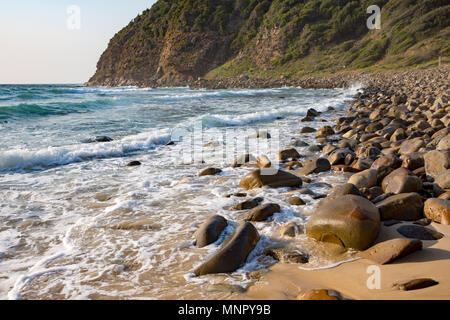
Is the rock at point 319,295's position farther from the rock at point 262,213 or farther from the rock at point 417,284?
the rock at point 262,213

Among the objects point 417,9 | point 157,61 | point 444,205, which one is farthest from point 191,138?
point 157,61

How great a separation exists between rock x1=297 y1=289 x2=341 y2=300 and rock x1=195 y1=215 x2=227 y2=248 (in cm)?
101

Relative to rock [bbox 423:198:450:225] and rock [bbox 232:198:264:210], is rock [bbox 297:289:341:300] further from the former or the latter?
rock [bbox 232:198:264:210]

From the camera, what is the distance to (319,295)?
180cm

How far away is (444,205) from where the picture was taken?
8.61 ft

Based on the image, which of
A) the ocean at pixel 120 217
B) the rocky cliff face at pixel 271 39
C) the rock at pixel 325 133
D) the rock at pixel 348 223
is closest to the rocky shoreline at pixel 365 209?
the rock at pixel 348 223

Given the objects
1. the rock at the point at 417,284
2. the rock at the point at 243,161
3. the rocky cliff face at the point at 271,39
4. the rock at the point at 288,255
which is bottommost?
the rock at the point at 288,255

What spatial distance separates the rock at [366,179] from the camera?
360 centimetres

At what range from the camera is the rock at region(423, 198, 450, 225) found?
8.48 ft

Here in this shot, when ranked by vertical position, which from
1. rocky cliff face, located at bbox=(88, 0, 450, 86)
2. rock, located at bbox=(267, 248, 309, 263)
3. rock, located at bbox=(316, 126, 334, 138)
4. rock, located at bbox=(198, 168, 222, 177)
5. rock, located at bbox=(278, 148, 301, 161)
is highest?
rocky cliff face, located at bbox=(88, 0, 450, 86)

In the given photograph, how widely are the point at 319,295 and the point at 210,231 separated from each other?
1161 mm

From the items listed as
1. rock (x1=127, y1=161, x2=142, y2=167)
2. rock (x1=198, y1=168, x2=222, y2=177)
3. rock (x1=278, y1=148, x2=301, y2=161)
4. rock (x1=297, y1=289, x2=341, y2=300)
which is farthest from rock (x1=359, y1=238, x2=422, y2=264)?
rock (x1=127, y1=161, x2=142, y2=167)

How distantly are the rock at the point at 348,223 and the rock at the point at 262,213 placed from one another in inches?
24.4

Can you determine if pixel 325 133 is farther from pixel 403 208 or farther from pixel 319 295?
pixel 319 295
